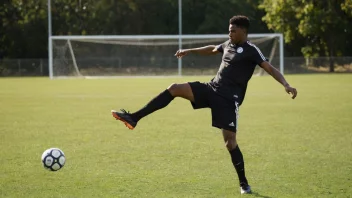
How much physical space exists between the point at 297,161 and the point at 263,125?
5216 millimetres

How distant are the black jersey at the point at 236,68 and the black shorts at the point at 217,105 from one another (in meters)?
0.07

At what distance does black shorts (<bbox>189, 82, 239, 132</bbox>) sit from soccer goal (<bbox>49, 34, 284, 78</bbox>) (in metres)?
33.5

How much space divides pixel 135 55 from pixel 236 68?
36.3 m

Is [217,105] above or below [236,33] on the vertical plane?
below

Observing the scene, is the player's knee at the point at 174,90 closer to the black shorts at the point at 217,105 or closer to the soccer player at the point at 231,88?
the soccer player at the point at 231,88

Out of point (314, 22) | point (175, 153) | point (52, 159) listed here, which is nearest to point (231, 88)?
point (52, 159)

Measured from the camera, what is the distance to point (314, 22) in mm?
50688

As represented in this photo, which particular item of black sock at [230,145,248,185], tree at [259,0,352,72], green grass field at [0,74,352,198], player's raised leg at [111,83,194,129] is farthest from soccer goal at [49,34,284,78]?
black sock at [230,145,248,185]

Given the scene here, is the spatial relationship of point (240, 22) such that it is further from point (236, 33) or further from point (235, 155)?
point (235, 155)

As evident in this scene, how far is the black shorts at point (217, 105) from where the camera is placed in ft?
24.4

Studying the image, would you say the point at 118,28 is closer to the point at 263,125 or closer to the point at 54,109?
the point at 54,109

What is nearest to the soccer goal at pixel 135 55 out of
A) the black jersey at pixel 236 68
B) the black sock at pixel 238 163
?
the black jersey at pixel 236 68

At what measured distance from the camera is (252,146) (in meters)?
11.2

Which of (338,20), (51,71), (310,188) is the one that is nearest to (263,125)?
(310,188)
